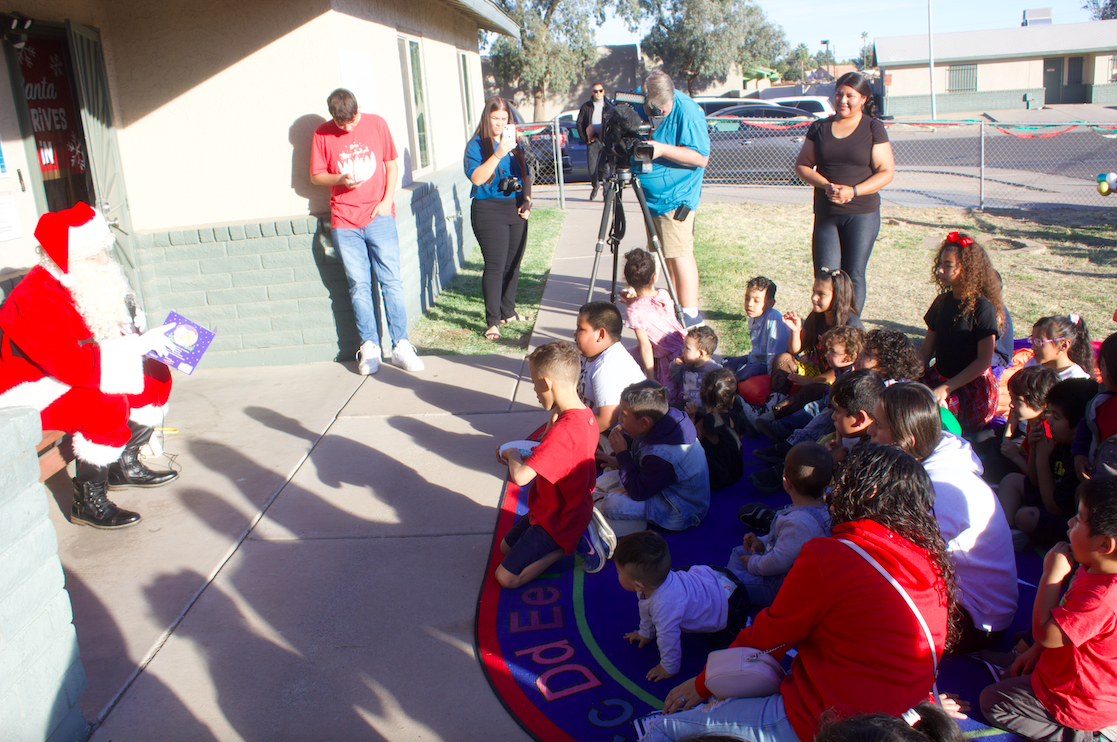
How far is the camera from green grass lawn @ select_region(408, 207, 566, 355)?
6.60 metres

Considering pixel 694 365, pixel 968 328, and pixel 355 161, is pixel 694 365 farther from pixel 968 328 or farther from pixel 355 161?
pixel 355 161

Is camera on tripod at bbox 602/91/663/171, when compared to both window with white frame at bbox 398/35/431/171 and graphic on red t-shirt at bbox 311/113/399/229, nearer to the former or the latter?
graphic on red t-shirt at bbox 311/113/399/229

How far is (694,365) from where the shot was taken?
4.75 meters

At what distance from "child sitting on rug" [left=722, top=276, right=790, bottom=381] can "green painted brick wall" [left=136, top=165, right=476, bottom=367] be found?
2.88 m

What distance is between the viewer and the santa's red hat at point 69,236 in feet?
12.3

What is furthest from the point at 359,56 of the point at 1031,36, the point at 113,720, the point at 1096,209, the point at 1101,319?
the point at 1031,36

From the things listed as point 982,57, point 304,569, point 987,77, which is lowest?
point 304,569

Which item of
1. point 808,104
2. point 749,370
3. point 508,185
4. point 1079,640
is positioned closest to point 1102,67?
point 808,104

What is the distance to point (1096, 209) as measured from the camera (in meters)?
11.5

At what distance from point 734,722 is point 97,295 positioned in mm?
3423

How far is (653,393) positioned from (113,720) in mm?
2390

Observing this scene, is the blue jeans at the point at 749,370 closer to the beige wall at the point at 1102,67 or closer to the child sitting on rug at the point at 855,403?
the child sitting on rug at the point at 855,403

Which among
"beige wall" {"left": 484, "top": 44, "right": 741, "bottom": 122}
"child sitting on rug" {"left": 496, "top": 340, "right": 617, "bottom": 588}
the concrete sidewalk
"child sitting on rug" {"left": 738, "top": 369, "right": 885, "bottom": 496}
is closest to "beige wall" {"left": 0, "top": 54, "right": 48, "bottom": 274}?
the concrete sidewalk

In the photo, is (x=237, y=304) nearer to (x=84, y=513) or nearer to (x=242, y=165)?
(x=242, y=165)
